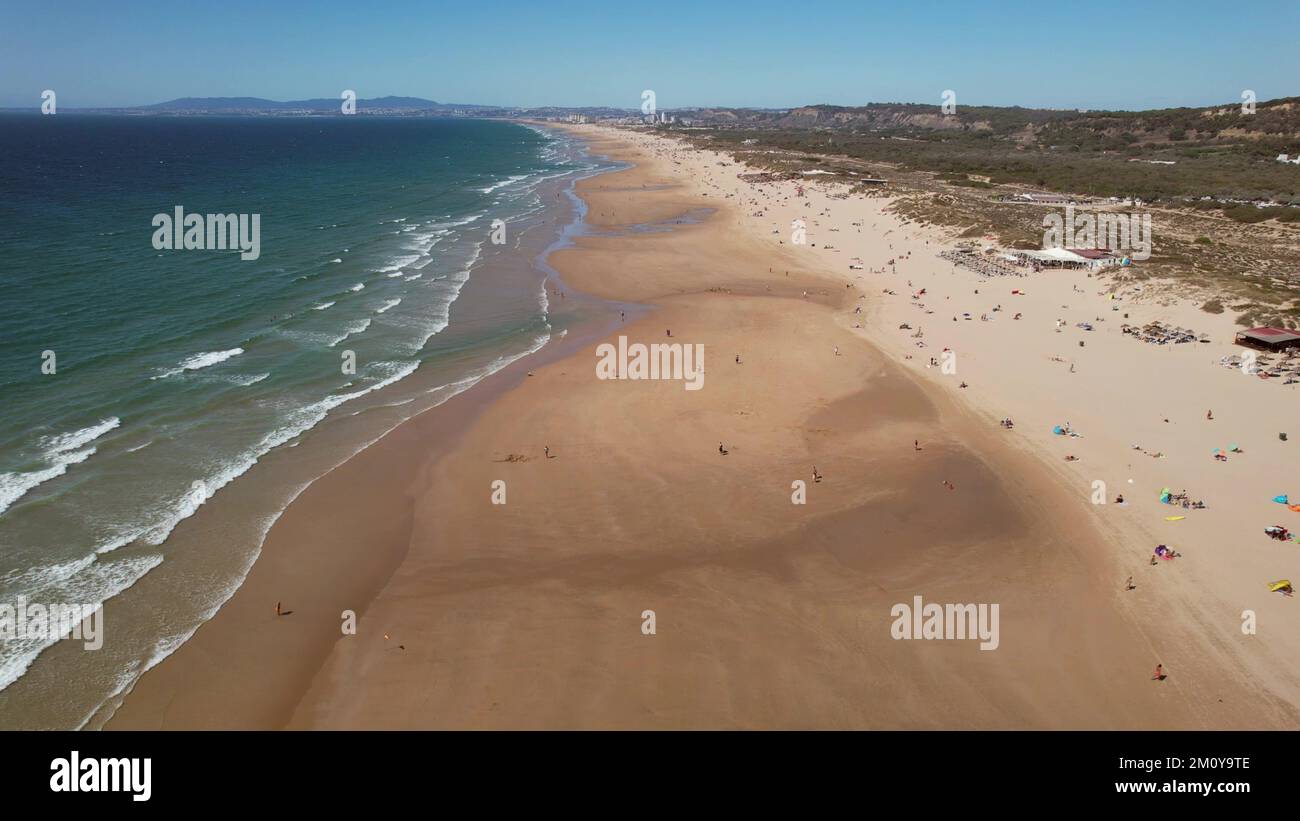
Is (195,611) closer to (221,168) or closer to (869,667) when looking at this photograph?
(869,667)

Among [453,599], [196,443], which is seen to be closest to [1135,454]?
[453,599]

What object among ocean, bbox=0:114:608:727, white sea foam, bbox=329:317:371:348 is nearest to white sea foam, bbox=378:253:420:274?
ocean, bbox=0:114:608:727

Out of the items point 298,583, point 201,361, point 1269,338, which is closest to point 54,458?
point 201,361

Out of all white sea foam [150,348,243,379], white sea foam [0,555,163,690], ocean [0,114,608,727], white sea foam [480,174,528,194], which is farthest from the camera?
white sea foam [480,174,528,194]

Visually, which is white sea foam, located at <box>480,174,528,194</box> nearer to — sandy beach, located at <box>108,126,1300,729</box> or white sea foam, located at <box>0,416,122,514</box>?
sandy beach, located at <box>108,126,1300,729</box>

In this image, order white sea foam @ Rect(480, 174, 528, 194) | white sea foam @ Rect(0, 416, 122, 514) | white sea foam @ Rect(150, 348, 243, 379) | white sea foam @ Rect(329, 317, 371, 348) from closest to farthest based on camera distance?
white sea foam @ Rect(0, 416, 122, 514), white sea foam @ Rect(150, 348, 243, 379), white sea foam @ Rect(329, 317, 371, 348), white sea foam @ Rect(480, 174, 528, 194)

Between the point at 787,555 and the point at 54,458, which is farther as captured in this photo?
the point at 54,458

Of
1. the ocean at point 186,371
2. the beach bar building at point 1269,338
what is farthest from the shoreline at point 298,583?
the beach bar building at point 1269,338

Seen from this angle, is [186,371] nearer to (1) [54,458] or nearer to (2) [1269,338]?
(1) [54,458]

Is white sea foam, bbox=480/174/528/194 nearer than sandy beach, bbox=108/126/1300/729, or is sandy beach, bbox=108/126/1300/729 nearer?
sandy beach, bbox=108/126/1300/729
